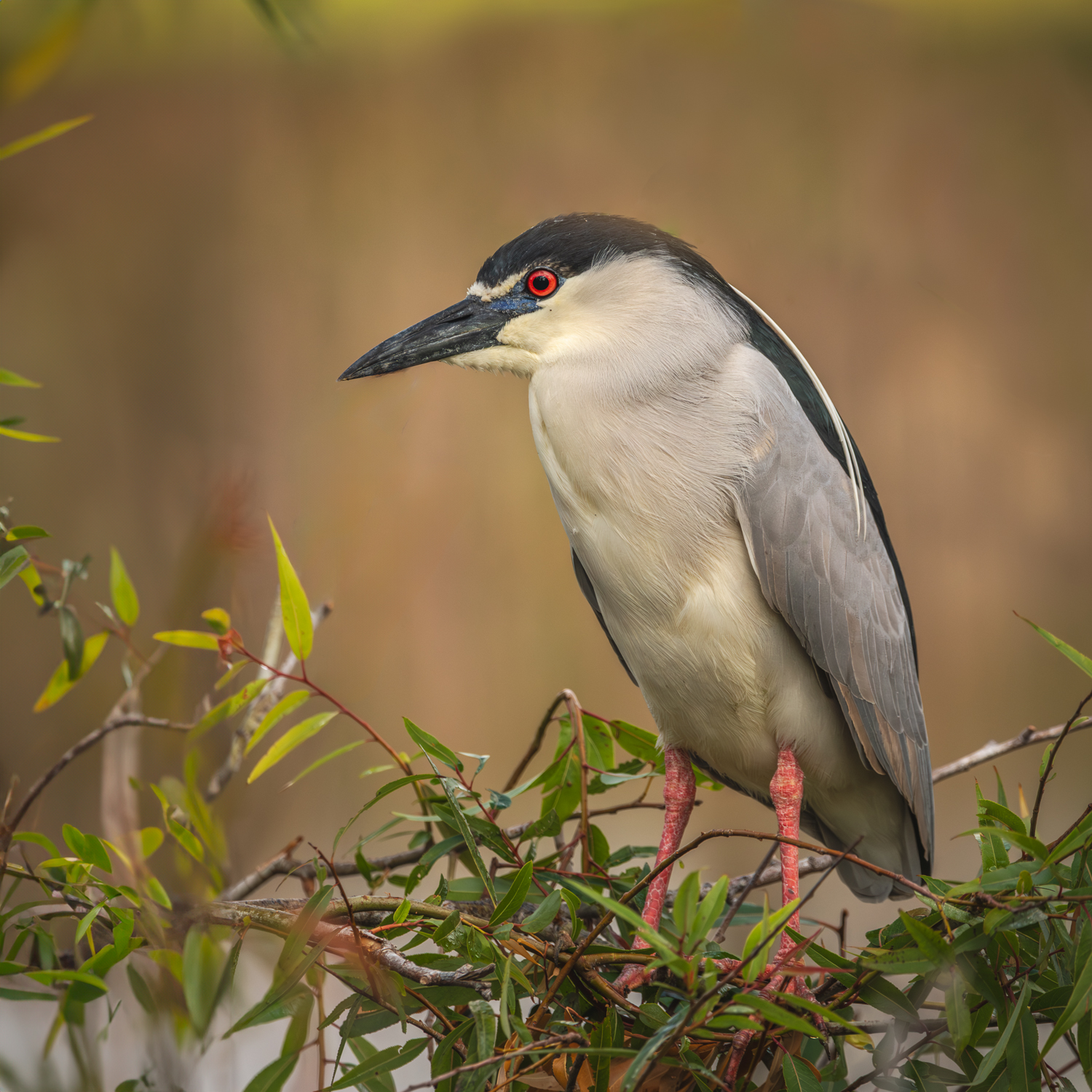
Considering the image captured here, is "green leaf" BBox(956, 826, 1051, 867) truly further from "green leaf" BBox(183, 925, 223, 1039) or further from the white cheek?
the white cheek

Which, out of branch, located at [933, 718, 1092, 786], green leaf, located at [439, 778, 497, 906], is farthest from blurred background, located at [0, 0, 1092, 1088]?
branch, located at [933, 718, 1092, 786]

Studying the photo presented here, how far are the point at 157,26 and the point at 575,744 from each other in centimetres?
63

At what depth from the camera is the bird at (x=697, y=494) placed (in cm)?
85

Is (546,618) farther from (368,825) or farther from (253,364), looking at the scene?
(253,364)

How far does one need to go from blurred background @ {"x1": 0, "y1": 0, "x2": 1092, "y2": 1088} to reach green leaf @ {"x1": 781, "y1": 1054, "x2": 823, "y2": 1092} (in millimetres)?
905

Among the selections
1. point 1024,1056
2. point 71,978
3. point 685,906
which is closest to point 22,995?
point 71,978

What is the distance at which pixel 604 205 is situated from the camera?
76.7 inches

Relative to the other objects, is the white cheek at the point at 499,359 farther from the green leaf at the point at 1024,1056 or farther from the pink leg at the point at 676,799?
the green leaf at the point at 1024,1056

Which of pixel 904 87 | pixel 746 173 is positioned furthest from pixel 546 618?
pixel 904 87

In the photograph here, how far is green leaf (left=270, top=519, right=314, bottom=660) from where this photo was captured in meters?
0.68

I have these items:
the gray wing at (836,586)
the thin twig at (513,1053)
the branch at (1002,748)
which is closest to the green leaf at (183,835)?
the thin twig at (513,1053)

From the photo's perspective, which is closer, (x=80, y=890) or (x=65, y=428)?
(x=80, y=890)

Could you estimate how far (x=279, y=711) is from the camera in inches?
27.2

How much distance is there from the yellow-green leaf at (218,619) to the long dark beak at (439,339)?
295 mm
